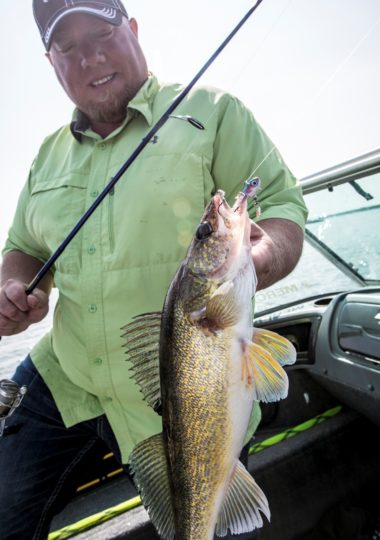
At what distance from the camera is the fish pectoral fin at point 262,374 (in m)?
1.24

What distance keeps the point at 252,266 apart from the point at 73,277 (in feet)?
3.43

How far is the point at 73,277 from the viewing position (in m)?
1.95

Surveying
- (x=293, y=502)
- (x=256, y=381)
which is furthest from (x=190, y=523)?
(x=293, y=502)

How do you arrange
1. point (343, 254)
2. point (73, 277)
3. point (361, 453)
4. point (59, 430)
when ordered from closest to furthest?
point (73, 277), point (59, 430), point (361, 453), point (343, 254)

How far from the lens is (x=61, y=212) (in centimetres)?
209

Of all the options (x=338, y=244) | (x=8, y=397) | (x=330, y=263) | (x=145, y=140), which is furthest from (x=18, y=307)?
(x=330, y=263)

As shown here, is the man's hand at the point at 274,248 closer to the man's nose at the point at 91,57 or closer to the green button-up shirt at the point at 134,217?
the green button-up shirt at the point at 134,217

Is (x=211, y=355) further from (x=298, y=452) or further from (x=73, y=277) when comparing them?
(x=298, y=452)

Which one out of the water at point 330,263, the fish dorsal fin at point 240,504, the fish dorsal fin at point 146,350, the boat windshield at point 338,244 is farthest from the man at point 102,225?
the water at point 330,263

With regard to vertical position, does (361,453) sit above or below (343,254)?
below

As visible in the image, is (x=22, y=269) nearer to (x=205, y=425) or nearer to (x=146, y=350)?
(x=146, y=350)

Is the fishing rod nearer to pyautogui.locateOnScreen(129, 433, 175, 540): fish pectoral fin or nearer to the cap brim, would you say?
the cap brim

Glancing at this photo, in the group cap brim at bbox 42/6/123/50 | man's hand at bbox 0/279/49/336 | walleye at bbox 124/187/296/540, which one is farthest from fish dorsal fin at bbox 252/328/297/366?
cap brim at bbox 42/6/123/50

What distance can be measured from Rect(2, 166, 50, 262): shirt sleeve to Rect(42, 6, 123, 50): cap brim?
0.81m
